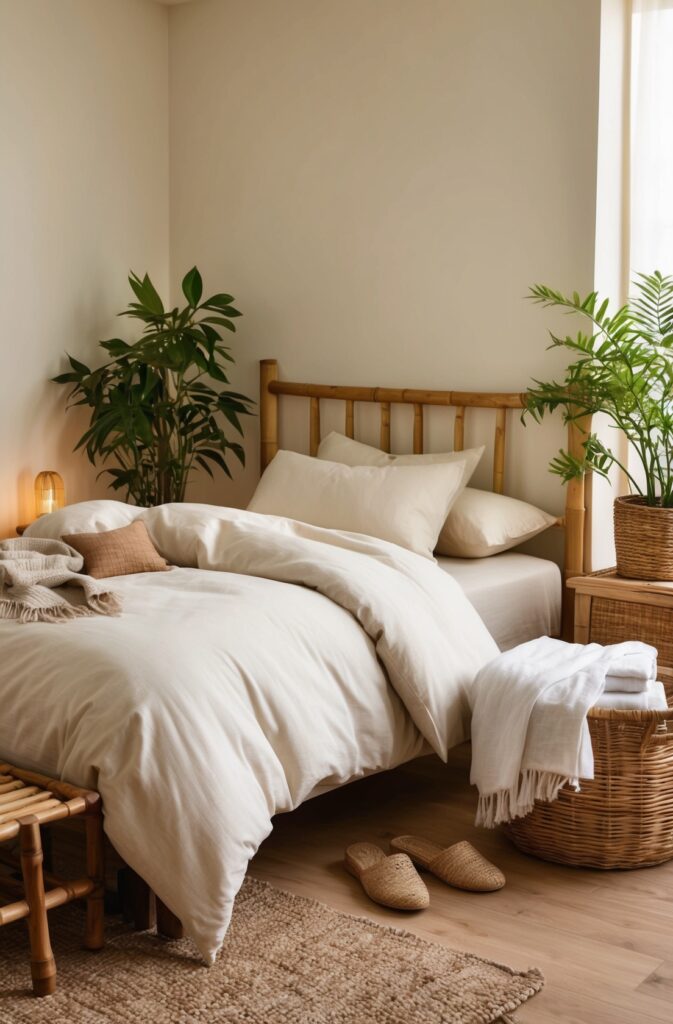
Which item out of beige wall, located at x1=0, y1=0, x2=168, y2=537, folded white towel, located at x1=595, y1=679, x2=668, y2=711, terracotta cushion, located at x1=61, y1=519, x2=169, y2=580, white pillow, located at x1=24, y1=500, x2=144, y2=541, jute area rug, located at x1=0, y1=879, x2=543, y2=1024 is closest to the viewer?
jute area rug, located at x1=0, y1=879, x2=543, y2=1024

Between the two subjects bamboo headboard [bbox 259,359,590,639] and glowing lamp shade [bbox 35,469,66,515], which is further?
glowing lamp shade [bbox 35,469,66,515]

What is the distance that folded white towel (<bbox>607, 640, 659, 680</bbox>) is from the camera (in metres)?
2.77

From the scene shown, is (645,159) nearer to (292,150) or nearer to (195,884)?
(292,150)

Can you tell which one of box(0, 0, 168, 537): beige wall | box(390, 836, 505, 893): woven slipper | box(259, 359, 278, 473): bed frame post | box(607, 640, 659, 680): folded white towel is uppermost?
box(0, 0, 168, 537): beige wall

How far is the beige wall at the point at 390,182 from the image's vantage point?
12.8 feet

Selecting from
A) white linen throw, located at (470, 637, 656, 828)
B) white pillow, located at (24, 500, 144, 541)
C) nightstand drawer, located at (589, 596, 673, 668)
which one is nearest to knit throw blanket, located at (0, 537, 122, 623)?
white pillow, located at (24, 500, 144, 541)

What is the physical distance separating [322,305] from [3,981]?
298 centimetres

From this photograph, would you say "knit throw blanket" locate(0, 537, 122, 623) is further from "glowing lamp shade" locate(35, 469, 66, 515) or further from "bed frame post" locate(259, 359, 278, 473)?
"bed frame post" locate(259, 359, 278, 473)

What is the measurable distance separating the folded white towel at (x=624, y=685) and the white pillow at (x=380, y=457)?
115cm

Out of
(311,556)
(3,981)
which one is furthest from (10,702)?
(311,556)

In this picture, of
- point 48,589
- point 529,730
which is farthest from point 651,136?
point 48,589

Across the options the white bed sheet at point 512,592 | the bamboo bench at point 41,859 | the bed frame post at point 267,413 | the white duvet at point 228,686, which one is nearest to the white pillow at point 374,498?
the white bed sheet at point 512,592

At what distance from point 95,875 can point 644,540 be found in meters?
1.97

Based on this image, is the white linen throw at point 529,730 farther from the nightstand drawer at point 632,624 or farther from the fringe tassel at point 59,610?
the fringe tassel at point 59,610
